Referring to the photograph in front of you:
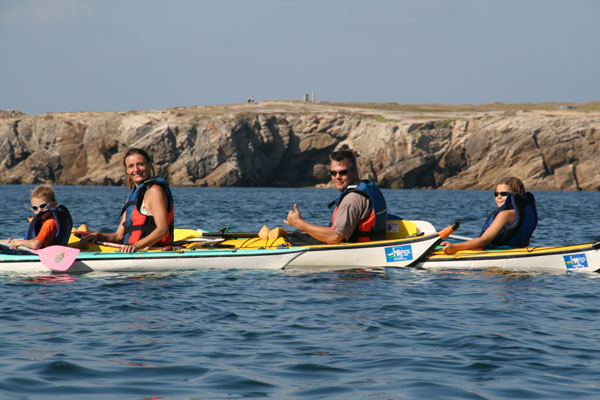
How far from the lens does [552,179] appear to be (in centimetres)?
6688

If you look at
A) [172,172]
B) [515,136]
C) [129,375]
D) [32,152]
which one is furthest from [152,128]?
[129,375]

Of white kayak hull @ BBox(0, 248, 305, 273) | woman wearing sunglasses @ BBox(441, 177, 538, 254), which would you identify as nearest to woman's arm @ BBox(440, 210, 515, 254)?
woman wearing sunglasses @ BBox(441, 177, 538, 254)

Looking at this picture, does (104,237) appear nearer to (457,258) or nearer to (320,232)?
(320,232)

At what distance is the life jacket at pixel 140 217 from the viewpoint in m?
9.27

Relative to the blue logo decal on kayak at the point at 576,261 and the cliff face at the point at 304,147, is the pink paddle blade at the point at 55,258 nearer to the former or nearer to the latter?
the blue logo decal on kayak at the point at 576,261

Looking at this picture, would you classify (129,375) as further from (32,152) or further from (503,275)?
(32,152)

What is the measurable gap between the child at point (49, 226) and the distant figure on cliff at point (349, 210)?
9.85 ft

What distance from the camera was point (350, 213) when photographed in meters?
9.75

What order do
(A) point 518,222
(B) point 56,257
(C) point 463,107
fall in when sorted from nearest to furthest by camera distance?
1. (B) point 56,257
2. (A) point 518,222
3. (C) point 463,107

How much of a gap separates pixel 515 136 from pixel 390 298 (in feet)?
209

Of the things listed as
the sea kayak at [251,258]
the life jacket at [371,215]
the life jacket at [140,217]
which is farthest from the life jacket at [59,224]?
the life jacket at [371,215]

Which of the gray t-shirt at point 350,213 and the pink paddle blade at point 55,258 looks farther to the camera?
the gray t-shirt at point 350,213

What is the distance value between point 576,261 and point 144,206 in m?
6.18

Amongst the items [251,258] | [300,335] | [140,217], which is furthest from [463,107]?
[300,335]
